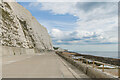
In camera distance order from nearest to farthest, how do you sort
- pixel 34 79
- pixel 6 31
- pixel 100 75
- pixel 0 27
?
1. pixel 100 75
2. pixel 34 79
3. pixel 0 27
4. pixel 6 31

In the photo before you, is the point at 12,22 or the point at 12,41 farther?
the point at 12,22

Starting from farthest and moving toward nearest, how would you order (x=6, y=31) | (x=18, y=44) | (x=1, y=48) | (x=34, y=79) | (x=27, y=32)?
(x=27, y=32) < (x=18, y=44) < (x=6, y=31) < (x=1, y=48) < (x=34, y=79)

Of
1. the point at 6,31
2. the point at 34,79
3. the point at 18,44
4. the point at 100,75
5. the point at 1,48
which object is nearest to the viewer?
the point at 100,75

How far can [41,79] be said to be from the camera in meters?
7.36

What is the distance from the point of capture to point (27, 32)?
238ft

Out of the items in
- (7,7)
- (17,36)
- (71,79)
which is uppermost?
(7,7)

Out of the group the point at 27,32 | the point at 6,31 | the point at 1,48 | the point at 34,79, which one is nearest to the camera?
the point at 34,79

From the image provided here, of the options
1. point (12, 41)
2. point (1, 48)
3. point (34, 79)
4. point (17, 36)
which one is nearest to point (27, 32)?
point (17, 36)

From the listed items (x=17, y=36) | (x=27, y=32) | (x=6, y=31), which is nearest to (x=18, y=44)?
(x=17, y=36)

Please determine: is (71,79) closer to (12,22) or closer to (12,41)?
(12,41)

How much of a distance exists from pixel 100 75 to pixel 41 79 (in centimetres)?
308

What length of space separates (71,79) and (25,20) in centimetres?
7004

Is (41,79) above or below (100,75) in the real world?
below

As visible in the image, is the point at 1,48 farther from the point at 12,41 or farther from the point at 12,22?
the point at 12,22
